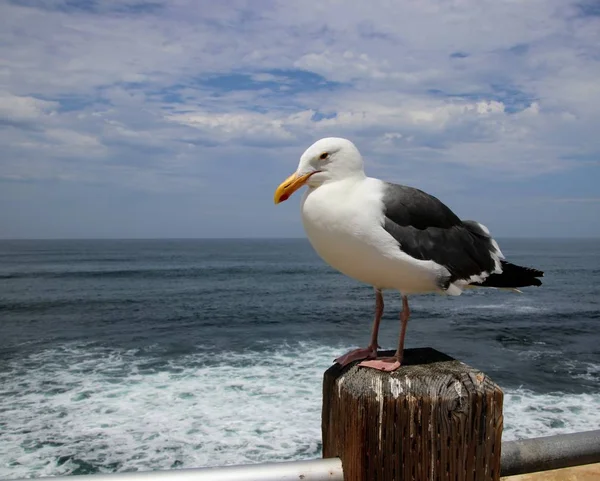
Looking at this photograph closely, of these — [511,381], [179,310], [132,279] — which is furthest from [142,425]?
[132,279]

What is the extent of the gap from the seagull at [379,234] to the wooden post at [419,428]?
1.69ft

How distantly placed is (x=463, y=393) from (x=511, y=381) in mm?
13554

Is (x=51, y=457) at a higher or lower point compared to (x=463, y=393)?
lower

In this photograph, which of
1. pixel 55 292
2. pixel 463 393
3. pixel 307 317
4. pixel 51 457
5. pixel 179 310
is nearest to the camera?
pixel 463 393

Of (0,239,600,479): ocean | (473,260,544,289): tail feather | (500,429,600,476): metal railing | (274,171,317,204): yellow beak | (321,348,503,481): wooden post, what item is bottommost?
(0,239,600,479): ocean

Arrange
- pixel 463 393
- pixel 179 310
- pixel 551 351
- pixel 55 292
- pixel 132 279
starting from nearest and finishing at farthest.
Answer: pixel 463 393, pixel 551 351, pixel 179 310, pixel 55 292, pixel 132 279

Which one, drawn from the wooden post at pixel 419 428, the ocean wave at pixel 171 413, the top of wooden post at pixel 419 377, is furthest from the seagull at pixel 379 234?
the ocean wave at pixel 171 413

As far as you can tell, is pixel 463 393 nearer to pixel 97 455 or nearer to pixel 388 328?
pixel 97 455

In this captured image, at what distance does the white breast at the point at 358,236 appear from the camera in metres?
2.65

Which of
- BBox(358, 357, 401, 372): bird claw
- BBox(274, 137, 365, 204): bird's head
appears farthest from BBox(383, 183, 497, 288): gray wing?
BBox(358, 357, 401, 372): bird claw

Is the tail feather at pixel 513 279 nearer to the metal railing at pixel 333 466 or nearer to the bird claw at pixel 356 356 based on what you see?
the bird claw at pixel 356 356

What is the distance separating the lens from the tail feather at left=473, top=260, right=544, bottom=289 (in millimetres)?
3246

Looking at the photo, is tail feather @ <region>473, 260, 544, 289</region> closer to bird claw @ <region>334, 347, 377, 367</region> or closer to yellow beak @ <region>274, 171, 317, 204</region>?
bird claw @ <region>334, 347, 377, 367</region>

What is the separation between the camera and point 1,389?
13305 millimetres
